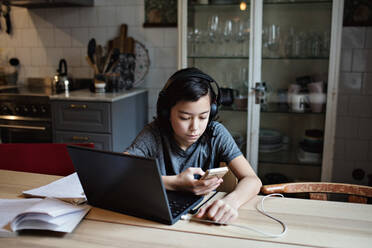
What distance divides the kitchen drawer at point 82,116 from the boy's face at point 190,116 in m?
1.28

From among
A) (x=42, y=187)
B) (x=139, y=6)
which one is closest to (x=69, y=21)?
(x=139, y=6)

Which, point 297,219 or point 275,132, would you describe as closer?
point 297,219

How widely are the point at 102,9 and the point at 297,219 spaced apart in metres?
2.61

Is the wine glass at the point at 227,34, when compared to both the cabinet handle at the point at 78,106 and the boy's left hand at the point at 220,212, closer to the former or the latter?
the cabinet handle at the point at 78,106

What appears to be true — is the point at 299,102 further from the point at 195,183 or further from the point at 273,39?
the point at 195,183

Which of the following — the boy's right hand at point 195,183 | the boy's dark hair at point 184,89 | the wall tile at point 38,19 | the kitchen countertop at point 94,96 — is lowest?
the boy's right hand at point 195,183

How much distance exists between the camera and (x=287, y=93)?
105 inches

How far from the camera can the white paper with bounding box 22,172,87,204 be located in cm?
112

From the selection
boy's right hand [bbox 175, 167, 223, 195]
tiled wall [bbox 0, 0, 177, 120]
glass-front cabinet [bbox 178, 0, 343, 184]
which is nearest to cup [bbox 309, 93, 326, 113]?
glass-front cabinet [bbox 178, 0, 343, 184]

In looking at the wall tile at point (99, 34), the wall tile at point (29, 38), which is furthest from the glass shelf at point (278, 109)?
the wall tile at point (29, 38)

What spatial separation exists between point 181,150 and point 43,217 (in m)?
0.64

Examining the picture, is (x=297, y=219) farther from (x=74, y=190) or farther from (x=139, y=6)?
(x=139, y=6)

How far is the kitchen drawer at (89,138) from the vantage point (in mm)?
2547

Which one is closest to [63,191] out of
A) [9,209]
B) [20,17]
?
[9,209]
